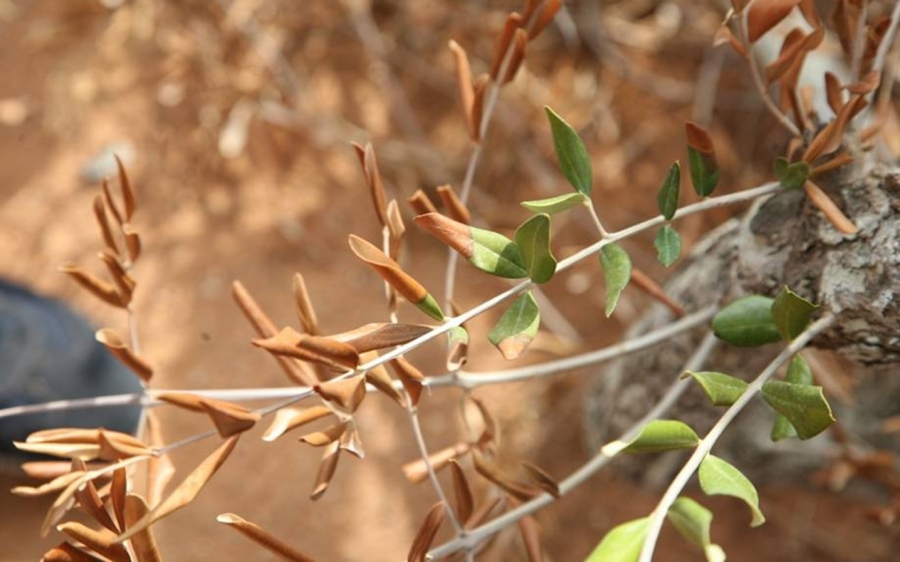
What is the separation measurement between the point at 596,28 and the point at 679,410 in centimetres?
96

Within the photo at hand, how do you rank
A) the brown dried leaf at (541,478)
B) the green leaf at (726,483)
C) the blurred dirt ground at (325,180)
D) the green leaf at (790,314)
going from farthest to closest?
the blurred dirt ground at (325,180) < the brown dried leaf at (541,478) < the green leaf at (790,314) < the green leaf at (726,483)

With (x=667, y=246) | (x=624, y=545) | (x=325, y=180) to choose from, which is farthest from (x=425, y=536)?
(x=325, y=180)

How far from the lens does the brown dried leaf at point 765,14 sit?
713 mm

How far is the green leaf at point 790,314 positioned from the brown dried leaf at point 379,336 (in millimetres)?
265

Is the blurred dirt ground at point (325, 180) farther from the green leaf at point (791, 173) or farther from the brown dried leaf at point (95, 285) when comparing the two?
the green leaf at point (791, 173)

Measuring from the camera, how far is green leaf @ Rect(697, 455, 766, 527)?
56 cm

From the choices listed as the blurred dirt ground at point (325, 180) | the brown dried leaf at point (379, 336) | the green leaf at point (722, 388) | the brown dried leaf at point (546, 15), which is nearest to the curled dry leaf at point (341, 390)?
the brown dried leaf at point (379, 336)

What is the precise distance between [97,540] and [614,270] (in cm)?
41

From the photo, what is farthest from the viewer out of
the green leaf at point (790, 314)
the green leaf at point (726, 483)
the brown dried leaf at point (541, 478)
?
the brown dried leaf at point (541, 478)

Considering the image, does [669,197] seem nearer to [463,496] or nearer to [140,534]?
[463,496]

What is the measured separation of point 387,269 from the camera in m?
0.63

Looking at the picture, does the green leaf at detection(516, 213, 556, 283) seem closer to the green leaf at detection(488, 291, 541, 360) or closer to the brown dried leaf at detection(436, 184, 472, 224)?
the green leaf at detection(488, 291, 541, 360)

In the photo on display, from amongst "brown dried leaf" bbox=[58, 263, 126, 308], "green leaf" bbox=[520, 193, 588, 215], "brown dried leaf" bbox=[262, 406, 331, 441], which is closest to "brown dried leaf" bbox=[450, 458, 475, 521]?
"brown dried leaf" bbox=[262, 406, 331, 441]

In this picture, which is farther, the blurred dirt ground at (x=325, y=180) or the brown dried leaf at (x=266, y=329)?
the blurred dirt ground at (x=325, y=180)
